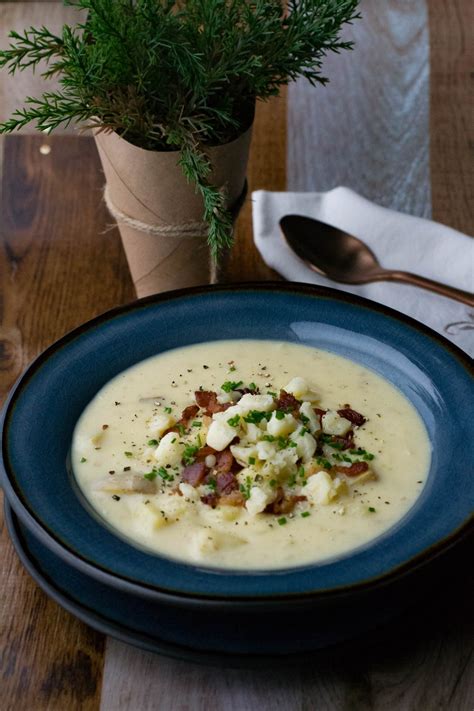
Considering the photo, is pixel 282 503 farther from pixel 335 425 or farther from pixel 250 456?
pixel 335 425

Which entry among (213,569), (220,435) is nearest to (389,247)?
(220,435)

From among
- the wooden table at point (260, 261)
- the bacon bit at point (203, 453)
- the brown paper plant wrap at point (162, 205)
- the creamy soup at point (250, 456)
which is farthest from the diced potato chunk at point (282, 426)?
the brown paper plant wrap at point (162, 205)

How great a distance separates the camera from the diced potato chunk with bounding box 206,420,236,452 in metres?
1.80

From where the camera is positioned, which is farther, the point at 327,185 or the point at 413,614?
the point at 327,185

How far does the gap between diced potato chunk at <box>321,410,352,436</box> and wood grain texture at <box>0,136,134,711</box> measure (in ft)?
1.71

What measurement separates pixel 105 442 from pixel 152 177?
615 mm

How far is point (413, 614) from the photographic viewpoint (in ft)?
5.26

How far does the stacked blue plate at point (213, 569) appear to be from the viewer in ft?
4.90

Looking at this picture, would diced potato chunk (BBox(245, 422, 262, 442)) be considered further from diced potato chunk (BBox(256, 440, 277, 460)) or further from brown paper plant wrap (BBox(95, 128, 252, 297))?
brown paper plant wrap (BBox(95, 128, 252, 297))

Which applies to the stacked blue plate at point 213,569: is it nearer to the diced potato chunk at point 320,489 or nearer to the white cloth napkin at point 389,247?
the diced potato chunk at point 320,489

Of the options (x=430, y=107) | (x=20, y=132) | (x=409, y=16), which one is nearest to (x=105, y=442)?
(x=20, y=132)

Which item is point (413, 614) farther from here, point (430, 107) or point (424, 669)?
point (430, 107)

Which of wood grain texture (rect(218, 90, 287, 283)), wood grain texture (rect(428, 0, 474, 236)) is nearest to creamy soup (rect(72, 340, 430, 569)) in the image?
wood grain texture (rect(218, 90, 287, 283))

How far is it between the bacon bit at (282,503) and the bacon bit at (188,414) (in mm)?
267
